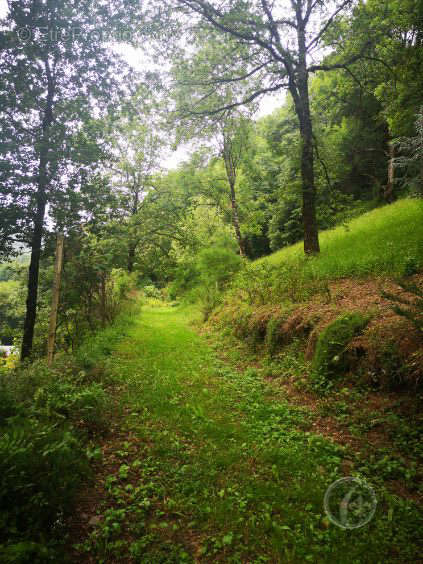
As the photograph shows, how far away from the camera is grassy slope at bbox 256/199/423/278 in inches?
256

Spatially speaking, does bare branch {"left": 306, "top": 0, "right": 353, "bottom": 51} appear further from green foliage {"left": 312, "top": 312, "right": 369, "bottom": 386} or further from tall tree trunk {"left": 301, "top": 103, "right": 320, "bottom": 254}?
green foliage {"left": 312, "top": 312, "right": 369, "bottom": 386}

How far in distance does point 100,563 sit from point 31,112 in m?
9.44

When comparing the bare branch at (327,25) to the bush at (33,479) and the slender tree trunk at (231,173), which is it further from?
the bush at (33,479)

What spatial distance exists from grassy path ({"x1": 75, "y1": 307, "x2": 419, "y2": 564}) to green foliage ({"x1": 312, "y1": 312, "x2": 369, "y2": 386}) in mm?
867

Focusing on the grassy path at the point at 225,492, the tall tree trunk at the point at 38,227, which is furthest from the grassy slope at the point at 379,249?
the tall tree trunk at the point at 38,227

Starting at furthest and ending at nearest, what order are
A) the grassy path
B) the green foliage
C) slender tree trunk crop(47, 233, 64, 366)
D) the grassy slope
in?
the grassy slope
slender tree trunk crop(47, 233, 64, 366)
the green foliage
the grassy path

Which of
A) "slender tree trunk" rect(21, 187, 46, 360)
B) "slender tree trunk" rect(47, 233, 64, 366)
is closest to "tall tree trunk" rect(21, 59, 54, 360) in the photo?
"slender tree trunk" rect(21, 187, 46, 360)

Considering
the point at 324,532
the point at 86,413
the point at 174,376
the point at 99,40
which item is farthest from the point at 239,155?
the point at 324,532

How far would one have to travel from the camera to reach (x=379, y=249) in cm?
760

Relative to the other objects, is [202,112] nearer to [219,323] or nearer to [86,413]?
[219,323]

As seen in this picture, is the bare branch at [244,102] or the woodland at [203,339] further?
the bare branch at [244,102]

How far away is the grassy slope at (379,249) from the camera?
6492mm

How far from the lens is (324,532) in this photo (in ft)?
7.78

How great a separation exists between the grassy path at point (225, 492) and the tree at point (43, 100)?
571 cm
